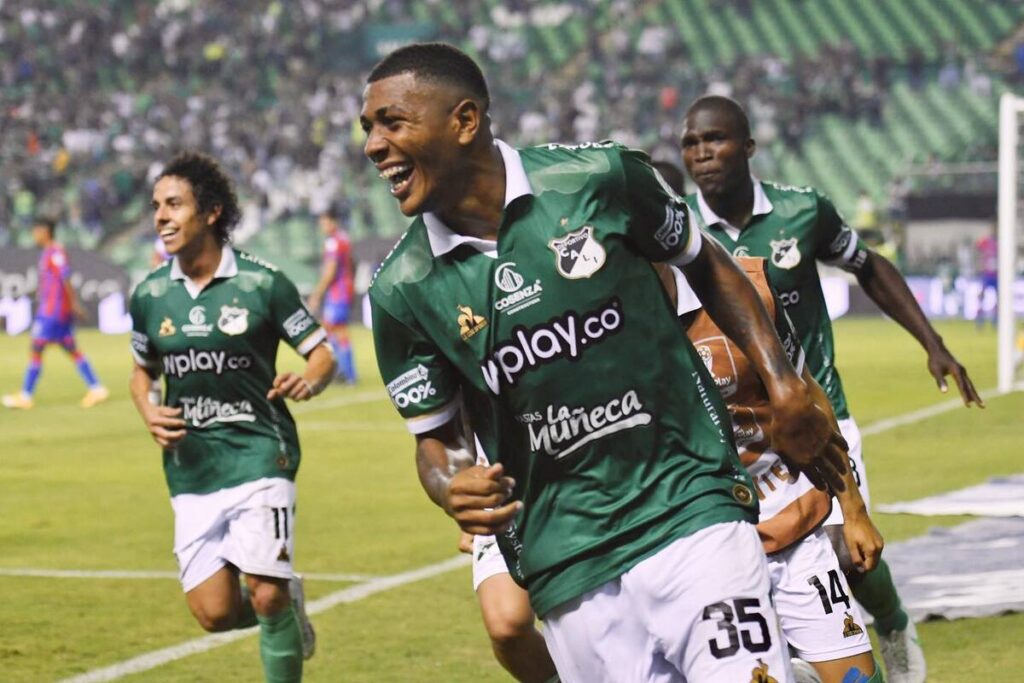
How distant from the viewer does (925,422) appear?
1747 centimetres

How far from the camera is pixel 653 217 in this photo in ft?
13.8

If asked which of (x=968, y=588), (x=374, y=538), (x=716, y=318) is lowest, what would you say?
(x=968, y=588)

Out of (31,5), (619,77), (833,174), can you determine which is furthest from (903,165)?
(31,5)

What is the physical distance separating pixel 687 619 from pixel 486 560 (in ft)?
6.80

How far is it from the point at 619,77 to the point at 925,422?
28.2 meters

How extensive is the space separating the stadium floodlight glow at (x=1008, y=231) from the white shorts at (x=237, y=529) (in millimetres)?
13786

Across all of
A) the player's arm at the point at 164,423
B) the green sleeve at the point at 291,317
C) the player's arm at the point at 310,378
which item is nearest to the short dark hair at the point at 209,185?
the green sleeve at the point at 291,317

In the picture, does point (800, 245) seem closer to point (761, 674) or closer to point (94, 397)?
point (761, 674)

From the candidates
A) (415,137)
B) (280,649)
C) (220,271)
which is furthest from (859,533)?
(220,271)

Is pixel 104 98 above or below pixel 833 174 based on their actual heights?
above

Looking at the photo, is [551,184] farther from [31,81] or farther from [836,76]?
[31,81]

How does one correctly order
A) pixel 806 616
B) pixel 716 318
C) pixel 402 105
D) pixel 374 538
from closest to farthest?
pixel 402 105
pixel 716 318
pixel 806 616
pixel 374 538

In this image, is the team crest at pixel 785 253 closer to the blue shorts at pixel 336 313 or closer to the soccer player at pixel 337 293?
the soccer player at pixel 337 293

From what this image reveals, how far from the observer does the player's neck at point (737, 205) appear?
7066 millimetres
